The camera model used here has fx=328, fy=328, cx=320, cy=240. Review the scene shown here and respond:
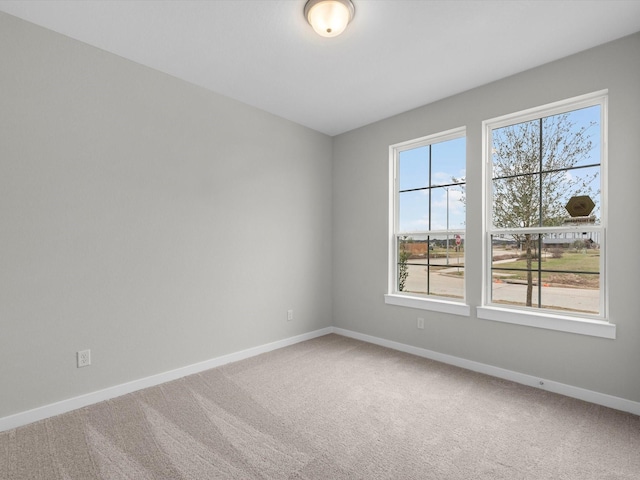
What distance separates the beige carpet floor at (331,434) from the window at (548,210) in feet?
2.69

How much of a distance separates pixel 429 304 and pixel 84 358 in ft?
10.1

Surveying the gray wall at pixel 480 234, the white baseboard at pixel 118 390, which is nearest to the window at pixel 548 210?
the gray wall at pixel 480 234

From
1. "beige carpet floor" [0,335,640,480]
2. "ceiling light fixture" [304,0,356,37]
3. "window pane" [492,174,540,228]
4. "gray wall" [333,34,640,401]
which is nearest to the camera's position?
"beige carpet floor" [0,335,640,480]

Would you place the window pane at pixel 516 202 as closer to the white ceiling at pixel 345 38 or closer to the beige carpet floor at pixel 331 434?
the white ceiling at pixel 345 38

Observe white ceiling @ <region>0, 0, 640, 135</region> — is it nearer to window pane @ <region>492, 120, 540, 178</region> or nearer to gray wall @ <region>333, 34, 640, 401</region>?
gray wall @ <region>333, 34, 640, 401</region>

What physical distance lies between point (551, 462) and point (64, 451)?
2753mm

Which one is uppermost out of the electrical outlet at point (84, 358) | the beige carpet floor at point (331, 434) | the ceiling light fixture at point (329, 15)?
the ceiling light fixture at point (329, 15)

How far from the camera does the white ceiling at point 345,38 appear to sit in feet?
6.86

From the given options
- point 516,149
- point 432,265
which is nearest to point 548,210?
point 516,149

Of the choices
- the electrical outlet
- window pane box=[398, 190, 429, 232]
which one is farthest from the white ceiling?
the electrical outlet

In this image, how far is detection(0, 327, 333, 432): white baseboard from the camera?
215 cm

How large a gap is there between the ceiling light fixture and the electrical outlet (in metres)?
2.82

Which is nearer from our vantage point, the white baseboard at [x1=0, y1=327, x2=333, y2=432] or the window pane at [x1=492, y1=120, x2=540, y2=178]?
the white baseboard at [x1=0, y1=327, x2=333, y2=432]

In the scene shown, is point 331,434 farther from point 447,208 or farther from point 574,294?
point 447,208
